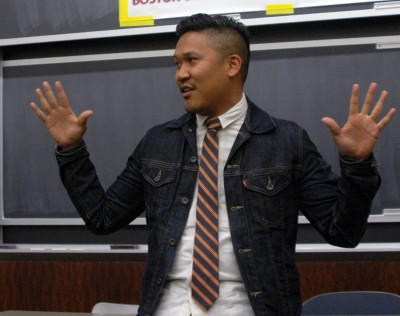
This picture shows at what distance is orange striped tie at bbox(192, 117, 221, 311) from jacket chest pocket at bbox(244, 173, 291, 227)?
0.32 feet

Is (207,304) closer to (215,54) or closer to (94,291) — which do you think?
(215,54)

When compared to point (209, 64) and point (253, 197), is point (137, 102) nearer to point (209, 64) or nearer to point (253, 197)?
point (209, 64)

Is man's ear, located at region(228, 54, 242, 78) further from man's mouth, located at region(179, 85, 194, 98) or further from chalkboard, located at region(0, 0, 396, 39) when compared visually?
chalkboard, located at region(0, 0, 396, 39)

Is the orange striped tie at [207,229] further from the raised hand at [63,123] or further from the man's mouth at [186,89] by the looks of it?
the raised hand at [63,123]

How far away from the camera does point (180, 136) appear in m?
1.75

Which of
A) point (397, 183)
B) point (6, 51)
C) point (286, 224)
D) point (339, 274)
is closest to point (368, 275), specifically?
point (339, 274)

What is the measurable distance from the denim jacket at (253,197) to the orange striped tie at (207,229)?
4 centimetres

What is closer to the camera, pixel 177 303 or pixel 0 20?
pixel 177 303

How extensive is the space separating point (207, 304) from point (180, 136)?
0.51 m

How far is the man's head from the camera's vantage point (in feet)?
5.49

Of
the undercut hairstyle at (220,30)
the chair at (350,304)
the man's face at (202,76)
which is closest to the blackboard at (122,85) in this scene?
the chair at (350,304)

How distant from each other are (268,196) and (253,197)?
0.13 ft

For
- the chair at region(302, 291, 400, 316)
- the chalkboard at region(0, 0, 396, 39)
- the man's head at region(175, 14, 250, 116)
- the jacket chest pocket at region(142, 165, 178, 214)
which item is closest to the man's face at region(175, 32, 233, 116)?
the man's head at region(175, 14, 250, 116)

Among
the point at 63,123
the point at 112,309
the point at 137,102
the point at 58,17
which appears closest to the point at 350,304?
the point at 112,309
